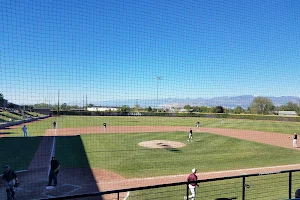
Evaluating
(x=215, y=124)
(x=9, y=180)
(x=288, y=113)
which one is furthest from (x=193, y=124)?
(x=9, y=180)

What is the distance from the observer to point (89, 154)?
14.2m

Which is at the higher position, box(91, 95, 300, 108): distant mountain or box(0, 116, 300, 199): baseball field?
box(91, 95, 300, 108): distant mountain

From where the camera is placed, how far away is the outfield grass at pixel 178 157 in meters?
11.2

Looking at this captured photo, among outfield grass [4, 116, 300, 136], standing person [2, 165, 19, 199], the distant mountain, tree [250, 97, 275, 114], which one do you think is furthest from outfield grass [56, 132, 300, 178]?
tree [250, 97, 275, 114]

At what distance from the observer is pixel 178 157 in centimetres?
1353

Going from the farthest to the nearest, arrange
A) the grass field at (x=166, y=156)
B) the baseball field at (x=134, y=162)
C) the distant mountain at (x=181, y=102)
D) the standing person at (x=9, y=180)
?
the grass field at (x=166, y=156) → the baseball field at (x=134, y=162) → the distant mountain at (x=181, y=102) → the standing person at (x=9, y=180)

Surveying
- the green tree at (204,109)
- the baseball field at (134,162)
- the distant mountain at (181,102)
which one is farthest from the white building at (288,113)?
the distant mountain at (181,102)

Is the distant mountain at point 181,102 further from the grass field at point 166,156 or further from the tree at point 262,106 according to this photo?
the tree at point 262,106

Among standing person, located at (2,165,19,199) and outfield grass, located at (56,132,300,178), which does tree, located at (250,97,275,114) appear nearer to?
outfield grass, located at (56,132,300,178)

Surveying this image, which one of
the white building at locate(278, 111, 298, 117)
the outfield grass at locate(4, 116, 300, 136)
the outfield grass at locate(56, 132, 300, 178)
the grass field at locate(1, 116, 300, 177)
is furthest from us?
the white building at locate(278, 111, 298, 117)

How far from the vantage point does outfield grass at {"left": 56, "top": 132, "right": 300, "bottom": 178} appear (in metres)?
11.2

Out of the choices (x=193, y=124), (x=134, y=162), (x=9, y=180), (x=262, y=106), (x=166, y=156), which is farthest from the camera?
(x=193, y=124)

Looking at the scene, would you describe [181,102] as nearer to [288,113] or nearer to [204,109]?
[288,113]

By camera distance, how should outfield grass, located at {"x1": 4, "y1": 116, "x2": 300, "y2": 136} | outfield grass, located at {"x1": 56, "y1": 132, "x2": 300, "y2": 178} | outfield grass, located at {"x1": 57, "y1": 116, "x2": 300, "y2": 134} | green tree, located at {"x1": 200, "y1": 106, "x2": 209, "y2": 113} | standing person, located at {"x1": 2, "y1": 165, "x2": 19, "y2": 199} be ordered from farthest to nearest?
1. green tree, located at {"x1": 200, "y1": 106, "x2": 209, "y2": 113}
2. outfield grass, located at {"x1": 57, "y1": 116, "x2": 300, "y2": 134}
3. outfield grass, located at {"x1": 4, "y1": 116, "x2": 300, "y2": 136}
4. outfield grass, located at {"x1": 56, "y1": 132, "x2": 300, "y2": 178}
5. standing person, located at {"x1": 2, "y1": 165, "x2": 19, "y2": 199}
